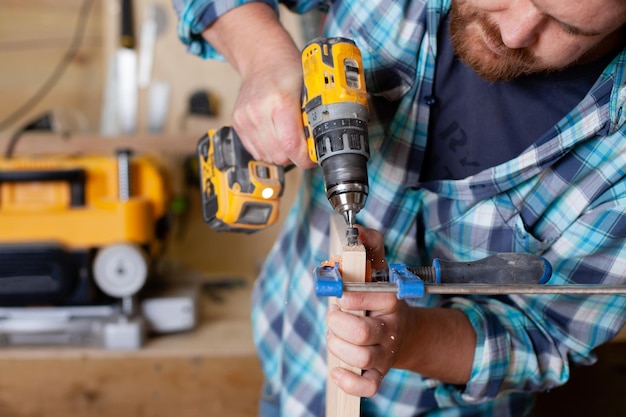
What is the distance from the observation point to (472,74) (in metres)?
0.84

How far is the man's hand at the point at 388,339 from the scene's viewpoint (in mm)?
701

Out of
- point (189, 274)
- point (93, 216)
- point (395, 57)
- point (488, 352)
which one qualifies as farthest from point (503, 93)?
point (189, 274)

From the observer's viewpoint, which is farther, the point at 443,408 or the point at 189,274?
the point at 189,274

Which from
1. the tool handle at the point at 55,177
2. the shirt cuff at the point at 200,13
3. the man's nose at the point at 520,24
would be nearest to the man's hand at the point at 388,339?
the man's nose at the point at 520,24

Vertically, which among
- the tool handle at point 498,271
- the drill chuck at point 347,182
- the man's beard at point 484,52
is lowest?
the tool handle at point 498,271

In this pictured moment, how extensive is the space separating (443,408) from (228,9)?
2.17ft

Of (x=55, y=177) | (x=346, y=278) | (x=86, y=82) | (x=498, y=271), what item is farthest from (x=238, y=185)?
(x=86, y=82)

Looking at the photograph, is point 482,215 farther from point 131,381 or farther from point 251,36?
point 131,381

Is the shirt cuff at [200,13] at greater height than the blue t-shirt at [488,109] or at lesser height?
greater

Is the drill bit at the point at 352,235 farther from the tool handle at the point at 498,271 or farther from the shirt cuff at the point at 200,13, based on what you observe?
the shirt cuff at the point at 200,13

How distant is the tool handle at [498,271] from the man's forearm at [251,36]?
0.36m

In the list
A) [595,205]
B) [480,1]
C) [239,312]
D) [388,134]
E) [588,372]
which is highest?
[480,1]

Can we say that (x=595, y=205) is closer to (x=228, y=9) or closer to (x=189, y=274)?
(x=228, y=9)

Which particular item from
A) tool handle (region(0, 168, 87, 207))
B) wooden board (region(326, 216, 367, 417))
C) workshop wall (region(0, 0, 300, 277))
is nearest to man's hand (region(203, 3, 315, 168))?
wooden board (region(326, 216, 367, 417))
